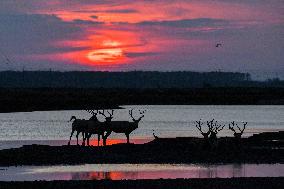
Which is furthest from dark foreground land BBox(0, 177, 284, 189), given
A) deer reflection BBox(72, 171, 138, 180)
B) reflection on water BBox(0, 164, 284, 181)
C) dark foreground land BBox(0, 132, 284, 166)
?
dark foreground land BBox(0, 132, 284, 166)

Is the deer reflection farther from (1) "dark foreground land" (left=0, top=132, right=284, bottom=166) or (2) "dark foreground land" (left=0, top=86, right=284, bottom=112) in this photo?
(2) "dark foreground land" (left=0, top=86, right=284, bottom=112)

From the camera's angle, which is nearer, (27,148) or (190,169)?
(190,169)

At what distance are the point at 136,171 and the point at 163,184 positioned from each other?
374cm

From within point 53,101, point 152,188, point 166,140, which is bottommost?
point 152,188

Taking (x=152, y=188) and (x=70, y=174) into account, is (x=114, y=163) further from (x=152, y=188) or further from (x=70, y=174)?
(x=152, y=188)

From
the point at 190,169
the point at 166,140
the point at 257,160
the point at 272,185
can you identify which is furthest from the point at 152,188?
the point at 166,140

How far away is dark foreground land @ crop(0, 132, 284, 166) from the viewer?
27797 millimetres

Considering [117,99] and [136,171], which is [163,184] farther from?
[117,99]

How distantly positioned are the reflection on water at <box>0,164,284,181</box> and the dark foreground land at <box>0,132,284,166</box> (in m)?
1.47

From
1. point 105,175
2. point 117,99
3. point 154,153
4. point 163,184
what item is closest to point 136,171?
point 105,175

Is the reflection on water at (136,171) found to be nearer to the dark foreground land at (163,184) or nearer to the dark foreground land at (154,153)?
the dark foreground land at (163,184)

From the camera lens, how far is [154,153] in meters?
30.1

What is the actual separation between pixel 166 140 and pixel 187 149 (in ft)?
12.4

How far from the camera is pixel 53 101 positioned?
349ft
